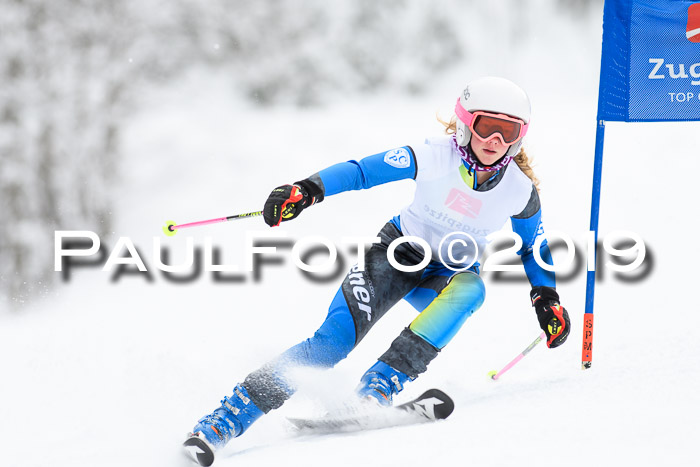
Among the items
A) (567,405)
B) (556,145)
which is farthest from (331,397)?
(556,145)

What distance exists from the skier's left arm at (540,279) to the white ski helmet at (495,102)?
394 mm

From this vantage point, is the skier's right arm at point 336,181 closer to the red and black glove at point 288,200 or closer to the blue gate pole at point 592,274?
the red and black glove at point 288,200

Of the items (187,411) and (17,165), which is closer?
(187,411)

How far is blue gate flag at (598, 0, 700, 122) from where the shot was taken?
379 centimetres

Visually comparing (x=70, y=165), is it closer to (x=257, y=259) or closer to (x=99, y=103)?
(x=99, y=103)

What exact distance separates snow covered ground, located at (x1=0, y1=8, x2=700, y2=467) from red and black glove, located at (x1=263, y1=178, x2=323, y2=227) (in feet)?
2.32

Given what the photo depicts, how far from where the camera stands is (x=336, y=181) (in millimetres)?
3236

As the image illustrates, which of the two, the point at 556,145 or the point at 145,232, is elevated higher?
the point at 556,145

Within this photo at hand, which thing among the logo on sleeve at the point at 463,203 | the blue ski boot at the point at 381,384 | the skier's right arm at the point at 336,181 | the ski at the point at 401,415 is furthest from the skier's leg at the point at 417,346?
the skier's right arm at the point at 336,181

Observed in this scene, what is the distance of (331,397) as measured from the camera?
3.16 m

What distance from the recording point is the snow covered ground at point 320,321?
2.70 metres

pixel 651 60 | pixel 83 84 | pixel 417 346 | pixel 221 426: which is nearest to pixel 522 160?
pixel 651 60

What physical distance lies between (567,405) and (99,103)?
33.3 feet

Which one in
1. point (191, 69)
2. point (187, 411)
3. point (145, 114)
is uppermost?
point (191, 69)
